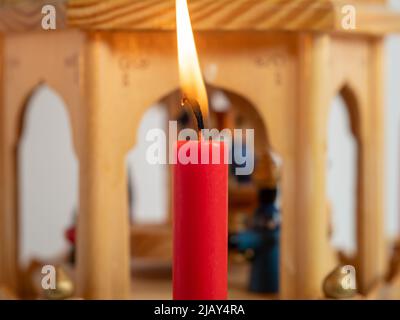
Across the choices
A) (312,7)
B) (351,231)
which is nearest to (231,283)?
(312,7)

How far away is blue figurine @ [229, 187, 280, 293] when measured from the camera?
0.91 meters

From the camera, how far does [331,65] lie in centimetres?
80

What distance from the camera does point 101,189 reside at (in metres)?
0.75

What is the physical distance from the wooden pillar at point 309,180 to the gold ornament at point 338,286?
0.17ft

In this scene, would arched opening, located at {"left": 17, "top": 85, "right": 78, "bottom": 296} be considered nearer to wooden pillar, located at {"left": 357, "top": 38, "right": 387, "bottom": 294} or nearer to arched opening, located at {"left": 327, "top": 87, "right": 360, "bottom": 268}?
arched opening, located at {"left": 327, "top": 87, "right": 360, "bottom": 268}

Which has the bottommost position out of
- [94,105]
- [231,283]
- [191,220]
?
[231,283]

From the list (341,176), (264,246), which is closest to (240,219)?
(264,246)

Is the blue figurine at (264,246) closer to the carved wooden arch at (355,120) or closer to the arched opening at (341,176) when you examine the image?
the carved wooden arch at (355,120)

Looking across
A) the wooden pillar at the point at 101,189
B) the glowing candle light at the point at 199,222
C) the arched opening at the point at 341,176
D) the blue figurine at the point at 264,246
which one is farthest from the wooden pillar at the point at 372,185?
the arched opening at the point at 341,176

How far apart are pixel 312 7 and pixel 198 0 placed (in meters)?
0.12

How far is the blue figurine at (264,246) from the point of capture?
0.91 metres

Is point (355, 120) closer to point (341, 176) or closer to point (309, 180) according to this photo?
point (309, 180)

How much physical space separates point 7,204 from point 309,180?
389mm
